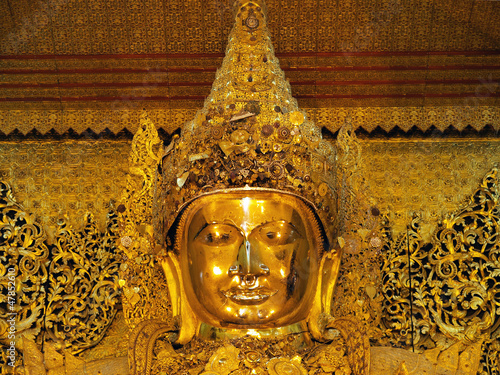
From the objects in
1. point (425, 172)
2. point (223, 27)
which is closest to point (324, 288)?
point (425, 172)

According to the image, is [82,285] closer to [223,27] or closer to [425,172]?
[223,27]

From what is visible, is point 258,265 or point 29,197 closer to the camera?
point 258,265

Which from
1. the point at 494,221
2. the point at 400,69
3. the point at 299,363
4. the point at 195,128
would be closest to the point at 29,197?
the point at 195,128

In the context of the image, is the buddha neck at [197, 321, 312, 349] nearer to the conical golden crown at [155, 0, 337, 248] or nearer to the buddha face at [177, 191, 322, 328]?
the buddha face at [177, 191, 322, 328]

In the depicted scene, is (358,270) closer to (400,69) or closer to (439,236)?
(439,236)

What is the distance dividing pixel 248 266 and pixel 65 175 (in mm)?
1617

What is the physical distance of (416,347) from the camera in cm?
459

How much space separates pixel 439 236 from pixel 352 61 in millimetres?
1261

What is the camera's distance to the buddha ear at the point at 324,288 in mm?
4301

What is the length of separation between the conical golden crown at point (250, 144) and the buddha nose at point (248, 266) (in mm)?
341

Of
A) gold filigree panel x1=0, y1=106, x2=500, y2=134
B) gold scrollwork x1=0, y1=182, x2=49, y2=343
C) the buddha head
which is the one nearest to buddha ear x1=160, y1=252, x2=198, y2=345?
the buddha head

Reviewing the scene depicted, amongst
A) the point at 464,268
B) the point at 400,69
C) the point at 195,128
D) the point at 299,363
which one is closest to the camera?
the point at 299,363

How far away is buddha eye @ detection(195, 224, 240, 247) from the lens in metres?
4.14

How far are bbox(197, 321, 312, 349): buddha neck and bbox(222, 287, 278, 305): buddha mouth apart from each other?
0.69ft
